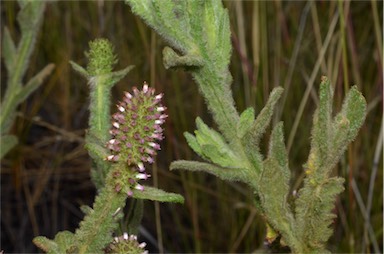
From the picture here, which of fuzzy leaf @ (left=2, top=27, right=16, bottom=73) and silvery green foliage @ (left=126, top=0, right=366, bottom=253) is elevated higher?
fuzzy leaf @ (left=2, top=27, right=16, bottom=73)

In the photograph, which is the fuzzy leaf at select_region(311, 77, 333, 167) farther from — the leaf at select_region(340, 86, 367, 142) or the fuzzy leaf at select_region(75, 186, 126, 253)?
the fuzzy leaf at select_region(75, 186, 126, 253)

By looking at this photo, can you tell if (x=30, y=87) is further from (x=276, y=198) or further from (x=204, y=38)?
(x=276, y=198)

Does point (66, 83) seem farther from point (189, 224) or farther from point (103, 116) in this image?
point (103, 116)

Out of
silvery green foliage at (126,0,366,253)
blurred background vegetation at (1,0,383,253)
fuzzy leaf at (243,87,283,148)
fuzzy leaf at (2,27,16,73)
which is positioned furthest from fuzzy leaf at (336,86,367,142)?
blurred background vegetation at (1,0,383,253)

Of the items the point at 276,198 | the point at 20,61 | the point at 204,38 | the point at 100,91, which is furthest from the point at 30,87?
the point at 276,198

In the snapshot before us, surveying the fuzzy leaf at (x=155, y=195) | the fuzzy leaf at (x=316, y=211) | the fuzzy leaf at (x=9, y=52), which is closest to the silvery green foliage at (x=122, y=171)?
the fuzzy leaf at (x=155, y=195)
